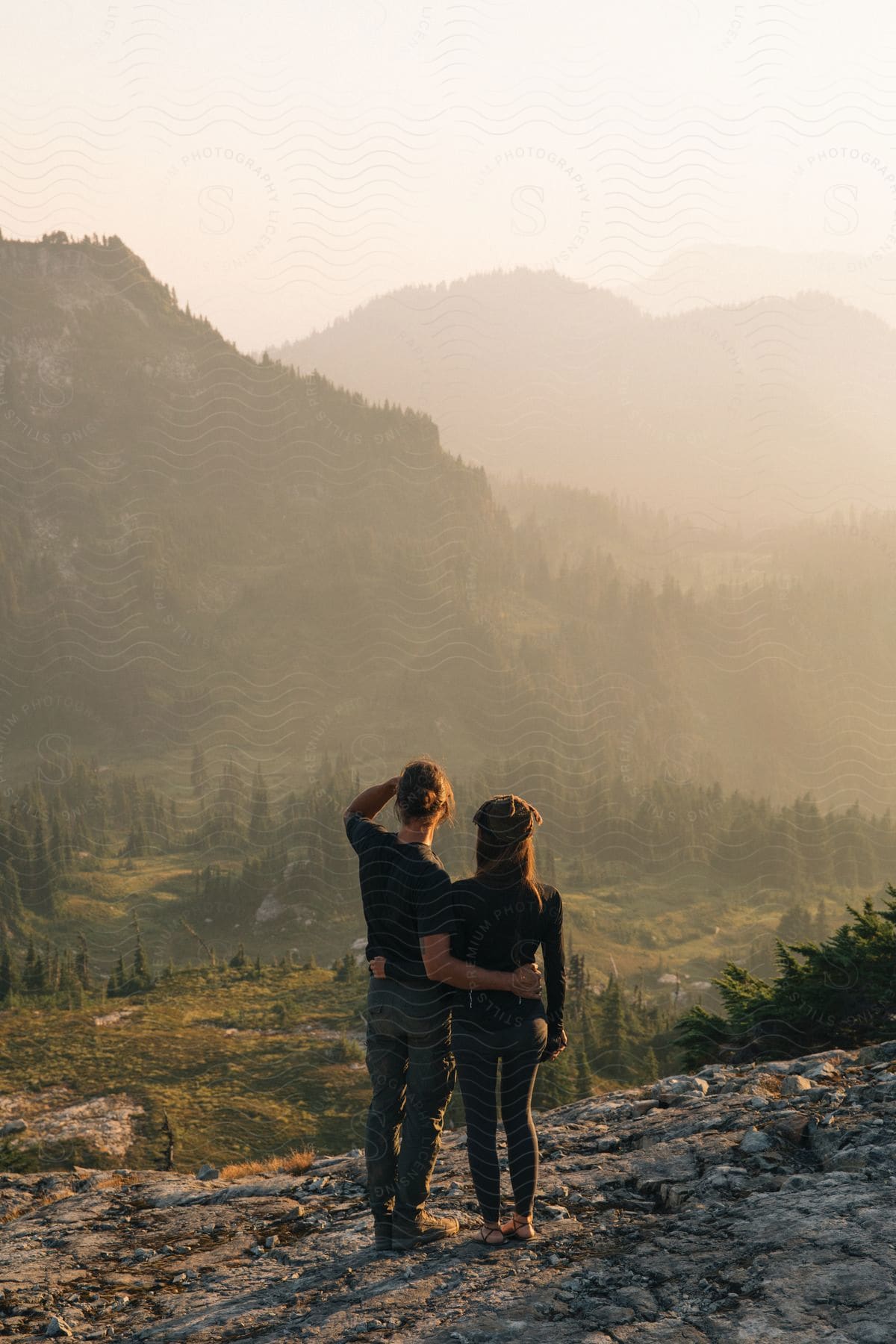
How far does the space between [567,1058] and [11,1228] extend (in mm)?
43020

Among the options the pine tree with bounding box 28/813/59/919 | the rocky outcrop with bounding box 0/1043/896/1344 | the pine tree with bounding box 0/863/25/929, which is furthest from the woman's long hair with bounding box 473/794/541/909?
the pine tree with bounding box 28/813/59/919

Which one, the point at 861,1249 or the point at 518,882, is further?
the point at 518,882

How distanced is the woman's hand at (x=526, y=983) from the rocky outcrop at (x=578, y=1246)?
6.50 ft

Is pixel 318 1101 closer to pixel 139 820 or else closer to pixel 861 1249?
pixel 861 1249

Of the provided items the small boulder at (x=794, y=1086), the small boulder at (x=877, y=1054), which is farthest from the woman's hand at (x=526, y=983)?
the small boulder at (x=877, y=1054)

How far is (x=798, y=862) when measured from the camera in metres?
186

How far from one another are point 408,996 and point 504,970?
797 millimetres

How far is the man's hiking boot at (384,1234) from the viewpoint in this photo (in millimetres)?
8250

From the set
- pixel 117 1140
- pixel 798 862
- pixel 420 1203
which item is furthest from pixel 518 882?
pixel 798 862

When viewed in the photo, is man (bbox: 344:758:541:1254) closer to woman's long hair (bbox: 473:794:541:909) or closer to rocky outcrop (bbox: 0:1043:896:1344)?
woman's long hair (bbox: 473:794:541:909)

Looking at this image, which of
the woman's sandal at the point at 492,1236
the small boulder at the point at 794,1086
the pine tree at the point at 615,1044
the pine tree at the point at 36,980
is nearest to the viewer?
the woman's sandal at the point at 492,1236

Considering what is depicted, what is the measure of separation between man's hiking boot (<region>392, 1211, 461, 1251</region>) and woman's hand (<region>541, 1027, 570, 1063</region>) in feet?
5.56

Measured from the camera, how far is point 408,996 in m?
7.73

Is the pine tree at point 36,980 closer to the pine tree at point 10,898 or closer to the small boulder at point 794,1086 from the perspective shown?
the small boulder at point 794,1086
